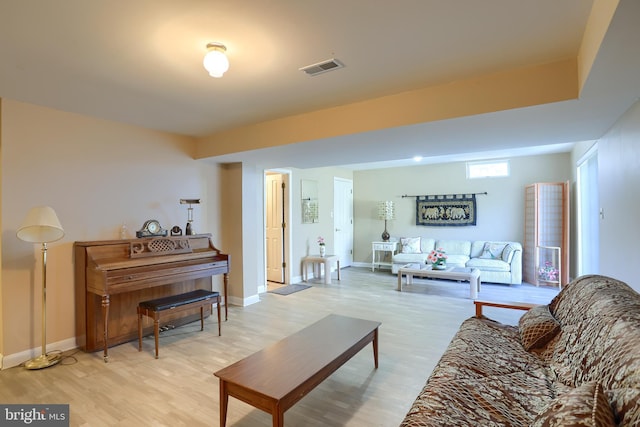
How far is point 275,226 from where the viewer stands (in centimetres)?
611

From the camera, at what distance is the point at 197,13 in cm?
168

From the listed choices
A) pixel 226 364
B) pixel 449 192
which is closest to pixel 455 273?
pixel 449 192

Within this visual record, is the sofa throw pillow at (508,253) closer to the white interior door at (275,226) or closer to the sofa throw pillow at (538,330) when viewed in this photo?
the sofa throw pillow at (538,330)

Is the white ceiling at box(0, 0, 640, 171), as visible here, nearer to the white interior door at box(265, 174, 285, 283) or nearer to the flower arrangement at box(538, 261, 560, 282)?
the white interior door at box(265, 174, 285, 283)

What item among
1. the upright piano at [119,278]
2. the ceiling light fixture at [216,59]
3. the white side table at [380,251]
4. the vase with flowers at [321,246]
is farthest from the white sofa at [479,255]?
the ceiling light fixture at [216,59]

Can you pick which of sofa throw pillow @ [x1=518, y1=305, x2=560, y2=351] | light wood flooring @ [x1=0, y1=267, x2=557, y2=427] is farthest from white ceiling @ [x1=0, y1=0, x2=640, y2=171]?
light wood flooring @ [x1=0, y1=267, x2=557, y2=427]

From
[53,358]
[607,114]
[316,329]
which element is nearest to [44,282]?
[53,358]

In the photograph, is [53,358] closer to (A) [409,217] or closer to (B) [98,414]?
(B) [98,414]

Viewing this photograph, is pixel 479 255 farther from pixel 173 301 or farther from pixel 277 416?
pixel 277 416

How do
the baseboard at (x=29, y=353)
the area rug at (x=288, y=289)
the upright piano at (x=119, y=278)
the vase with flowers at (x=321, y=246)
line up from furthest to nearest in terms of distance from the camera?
the vase with flowers at (x=321, y=246), the area rug at (x=288, y=289), the upright piano at (x=119, y=278), the baseboard at (x=29, y=353)

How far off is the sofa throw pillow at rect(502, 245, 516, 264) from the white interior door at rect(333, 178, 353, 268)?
11.1 ft

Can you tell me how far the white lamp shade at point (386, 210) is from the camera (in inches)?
297

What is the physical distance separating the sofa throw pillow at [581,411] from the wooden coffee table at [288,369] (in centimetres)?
110

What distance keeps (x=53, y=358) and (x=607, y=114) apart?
5.17 metres
